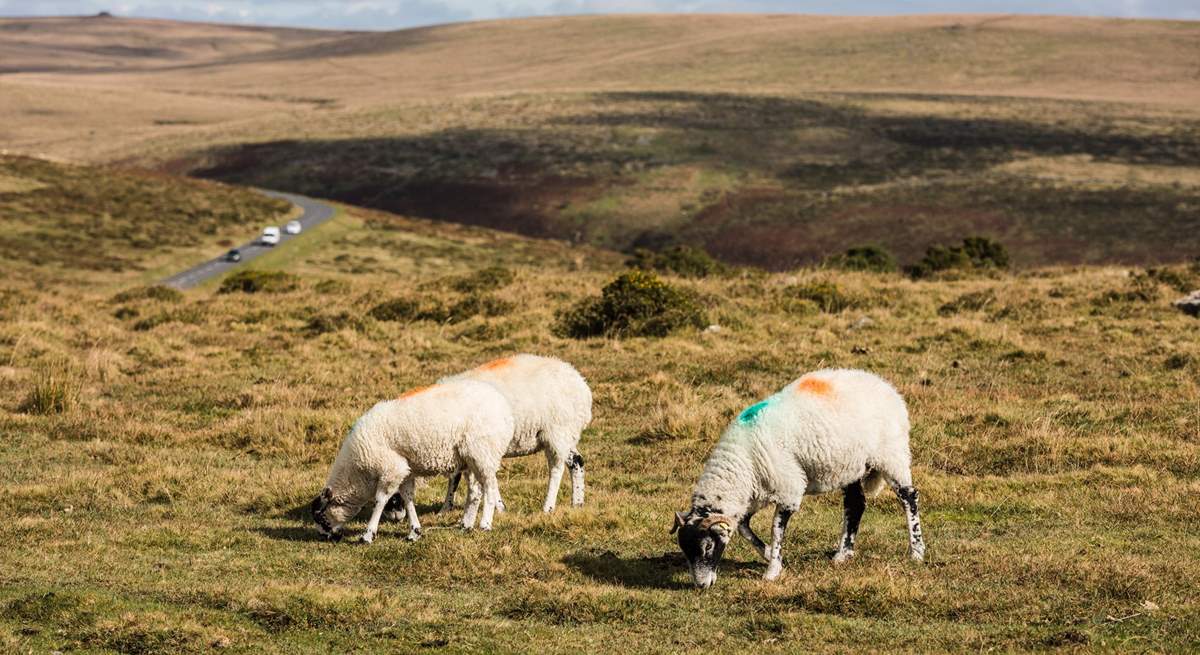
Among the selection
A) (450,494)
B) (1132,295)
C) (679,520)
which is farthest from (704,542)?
(1132,295)

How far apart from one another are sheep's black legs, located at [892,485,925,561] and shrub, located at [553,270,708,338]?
15347mm

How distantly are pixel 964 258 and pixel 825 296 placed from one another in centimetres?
1464

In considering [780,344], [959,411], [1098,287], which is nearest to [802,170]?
[1098,287]

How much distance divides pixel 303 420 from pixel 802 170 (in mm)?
86888

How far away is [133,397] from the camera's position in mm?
21703

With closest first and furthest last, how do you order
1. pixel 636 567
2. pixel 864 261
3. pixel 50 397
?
1. pixel 636 567
2. pixel 50 397
3. pixel 864 261

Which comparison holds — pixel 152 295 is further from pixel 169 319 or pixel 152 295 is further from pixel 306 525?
pixel 306 525

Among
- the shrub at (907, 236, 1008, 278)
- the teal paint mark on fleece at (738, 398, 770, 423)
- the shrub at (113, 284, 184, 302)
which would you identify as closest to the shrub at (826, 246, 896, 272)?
the shrub at (907, 236, 1008, 278)

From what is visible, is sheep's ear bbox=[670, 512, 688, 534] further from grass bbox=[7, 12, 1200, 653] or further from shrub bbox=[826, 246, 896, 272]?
shrub bbox=[826, 246, 896, 272]

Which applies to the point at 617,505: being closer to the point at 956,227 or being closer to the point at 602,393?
the point at 602,393

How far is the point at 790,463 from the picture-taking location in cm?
A: 1116

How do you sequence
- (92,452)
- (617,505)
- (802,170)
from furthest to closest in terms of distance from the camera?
(802,170) < (92,452) < (617,505)

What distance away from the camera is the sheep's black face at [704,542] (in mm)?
10797

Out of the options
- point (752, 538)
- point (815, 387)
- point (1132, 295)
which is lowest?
point (1132, 295)
